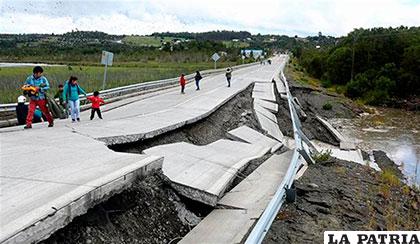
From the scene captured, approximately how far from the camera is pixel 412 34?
243 feet

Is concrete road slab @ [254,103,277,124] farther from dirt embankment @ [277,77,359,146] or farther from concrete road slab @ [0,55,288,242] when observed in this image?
concrete road slab @ [0,55,288,242]

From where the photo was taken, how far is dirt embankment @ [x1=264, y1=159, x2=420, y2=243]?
278 inches

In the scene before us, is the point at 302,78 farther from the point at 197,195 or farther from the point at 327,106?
the point at 197,195

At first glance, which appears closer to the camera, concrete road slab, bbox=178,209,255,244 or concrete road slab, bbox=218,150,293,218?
concrete road slab, bbox=178,209,255,244

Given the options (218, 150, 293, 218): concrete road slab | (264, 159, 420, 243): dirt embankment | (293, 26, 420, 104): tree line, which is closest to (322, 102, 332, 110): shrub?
(293, 26, 420, 104): tree line

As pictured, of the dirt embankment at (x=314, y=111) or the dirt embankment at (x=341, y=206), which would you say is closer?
the dirt embankment at (x=341, y=206)

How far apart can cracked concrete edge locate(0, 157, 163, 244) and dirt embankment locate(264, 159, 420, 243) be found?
85.6 inches

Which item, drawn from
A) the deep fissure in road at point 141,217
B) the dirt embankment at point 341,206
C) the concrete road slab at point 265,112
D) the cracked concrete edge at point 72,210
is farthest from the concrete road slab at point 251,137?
the concrete road slab at point 265,112

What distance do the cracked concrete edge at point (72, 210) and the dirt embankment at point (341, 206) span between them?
2.17 metres

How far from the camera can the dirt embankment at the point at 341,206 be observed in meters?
7.07

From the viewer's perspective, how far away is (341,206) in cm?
845

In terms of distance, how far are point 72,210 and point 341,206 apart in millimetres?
5025

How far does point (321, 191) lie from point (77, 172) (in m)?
4.66

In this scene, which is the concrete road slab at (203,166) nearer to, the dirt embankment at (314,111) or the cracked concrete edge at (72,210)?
the cracked concrete edge at (72,210)
